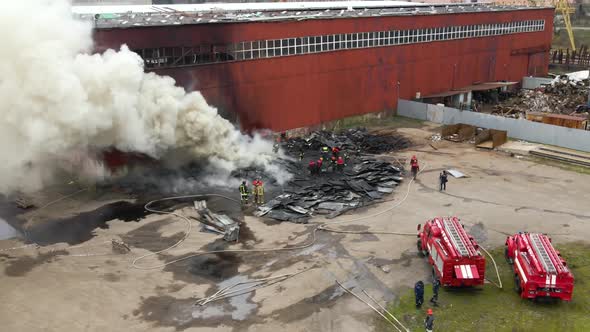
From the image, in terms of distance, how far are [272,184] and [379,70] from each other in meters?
17.2

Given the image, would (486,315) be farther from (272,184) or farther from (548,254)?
(272,184)

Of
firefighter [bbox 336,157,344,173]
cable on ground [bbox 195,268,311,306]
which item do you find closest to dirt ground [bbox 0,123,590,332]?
cable on ground [bbox 195,268,311,306]

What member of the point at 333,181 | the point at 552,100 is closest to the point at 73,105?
the point at 333,181

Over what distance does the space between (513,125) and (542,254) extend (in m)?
19.1

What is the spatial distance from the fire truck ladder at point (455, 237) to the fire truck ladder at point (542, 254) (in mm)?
2063

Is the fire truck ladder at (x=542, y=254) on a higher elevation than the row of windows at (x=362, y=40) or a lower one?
lower

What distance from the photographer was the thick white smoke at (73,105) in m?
19.5

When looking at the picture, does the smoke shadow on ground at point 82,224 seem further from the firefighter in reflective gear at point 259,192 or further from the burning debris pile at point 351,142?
the burning debris pile at point 351,142

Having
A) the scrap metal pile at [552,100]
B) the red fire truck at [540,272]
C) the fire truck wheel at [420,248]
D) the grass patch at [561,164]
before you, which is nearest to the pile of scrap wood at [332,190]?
the fire truck wheel at [420,248]

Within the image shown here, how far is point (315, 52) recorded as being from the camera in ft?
109

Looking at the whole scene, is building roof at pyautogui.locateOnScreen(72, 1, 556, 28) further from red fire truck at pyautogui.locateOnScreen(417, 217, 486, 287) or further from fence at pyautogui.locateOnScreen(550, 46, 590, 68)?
fence at pyautogui.locateOnScreen(550, 46, 590, 68)

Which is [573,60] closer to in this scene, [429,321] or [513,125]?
[513,125]

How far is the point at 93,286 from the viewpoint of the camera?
1574 centimetres

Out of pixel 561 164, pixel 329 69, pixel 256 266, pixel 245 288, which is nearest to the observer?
pixel 245 288
